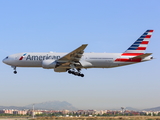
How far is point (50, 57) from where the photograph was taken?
63.1 m

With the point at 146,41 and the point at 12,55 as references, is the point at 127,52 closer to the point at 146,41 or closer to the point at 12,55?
the point at 146,41

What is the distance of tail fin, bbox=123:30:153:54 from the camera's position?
214 ft

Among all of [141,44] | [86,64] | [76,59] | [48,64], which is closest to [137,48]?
[141,44]

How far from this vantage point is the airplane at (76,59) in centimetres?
6072

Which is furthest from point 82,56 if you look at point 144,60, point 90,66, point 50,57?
point 144,60

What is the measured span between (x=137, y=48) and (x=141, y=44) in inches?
57.8

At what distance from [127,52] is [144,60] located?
15.7ft

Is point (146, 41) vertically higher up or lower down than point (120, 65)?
higher up

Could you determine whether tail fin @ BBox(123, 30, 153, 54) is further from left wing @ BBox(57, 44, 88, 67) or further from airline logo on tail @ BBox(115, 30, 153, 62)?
left wing @ BBox(57, 44, 88, 67)

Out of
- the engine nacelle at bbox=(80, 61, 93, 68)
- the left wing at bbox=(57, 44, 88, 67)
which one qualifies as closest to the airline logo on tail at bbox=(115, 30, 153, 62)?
the engine nacelle at bbox=(80, 61, 93, 68)

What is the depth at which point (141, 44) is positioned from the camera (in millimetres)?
66062

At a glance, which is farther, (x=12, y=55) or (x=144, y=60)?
(x=12, y=55)

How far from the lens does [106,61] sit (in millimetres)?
61594

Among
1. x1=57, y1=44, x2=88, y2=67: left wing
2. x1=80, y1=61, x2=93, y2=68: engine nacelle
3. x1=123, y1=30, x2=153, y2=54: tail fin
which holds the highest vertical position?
x1=123, y1=30, x2=153, y2=54: tail fin
